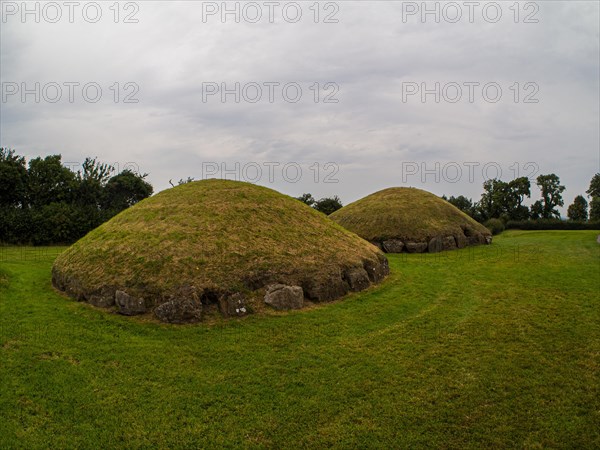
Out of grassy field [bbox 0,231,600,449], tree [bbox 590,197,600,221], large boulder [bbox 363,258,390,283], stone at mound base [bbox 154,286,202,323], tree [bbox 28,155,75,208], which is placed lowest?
grassy field [bbox 0,231,600,449]

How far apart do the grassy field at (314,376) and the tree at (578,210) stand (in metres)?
68.3

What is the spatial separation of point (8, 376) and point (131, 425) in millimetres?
3818

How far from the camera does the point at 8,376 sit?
901cm

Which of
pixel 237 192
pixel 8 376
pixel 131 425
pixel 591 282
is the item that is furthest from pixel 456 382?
pixel 237 192

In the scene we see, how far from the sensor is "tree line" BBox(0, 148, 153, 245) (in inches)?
1398

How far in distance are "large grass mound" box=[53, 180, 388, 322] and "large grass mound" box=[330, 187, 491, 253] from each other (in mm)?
11658

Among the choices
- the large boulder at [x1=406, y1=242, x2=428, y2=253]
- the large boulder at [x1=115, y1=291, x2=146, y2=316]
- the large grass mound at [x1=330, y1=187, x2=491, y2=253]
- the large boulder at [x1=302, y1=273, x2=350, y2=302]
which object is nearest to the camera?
the large boulder at [x1=115, y1=291, x2=146, y2=316]

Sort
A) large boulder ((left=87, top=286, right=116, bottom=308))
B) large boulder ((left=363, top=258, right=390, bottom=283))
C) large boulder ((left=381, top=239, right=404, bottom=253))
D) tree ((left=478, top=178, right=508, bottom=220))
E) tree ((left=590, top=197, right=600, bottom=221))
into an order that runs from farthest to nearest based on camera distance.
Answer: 1. tree ((left=478, top=178, right=508, bottom=220))
2. tree ((left=590, top=197, right=600, bottom=221))
3. large boulder ((left=381, top=239, right=404, bottom=253))
4. large boulder ((left=363, top=258, right=390, bottom=283))
5. large boulder ((left=87, top=286, right=116, bottom=308))

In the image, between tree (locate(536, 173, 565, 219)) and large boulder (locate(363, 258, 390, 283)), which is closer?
large boulder (locate(363, 258, 390, 283))

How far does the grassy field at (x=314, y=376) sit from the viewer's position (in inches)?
281

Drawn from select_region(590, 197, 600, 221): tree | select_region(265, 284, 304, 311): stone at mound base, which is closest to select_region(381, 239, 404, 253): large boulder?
select_region(265, 284, 304, 311): stone at mound base

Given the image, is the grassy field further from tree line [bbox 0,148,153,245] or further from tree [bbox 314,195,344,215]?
tree [bbox 314,195,344,215]

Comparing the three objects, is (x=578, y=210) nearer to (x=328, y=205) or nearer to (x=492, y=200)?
(x=492, y=200)

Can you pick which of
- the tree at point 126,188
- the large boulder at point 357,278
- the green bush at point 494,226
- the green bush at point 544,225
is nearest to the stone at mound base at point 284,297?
the large boulder at point 357,278
